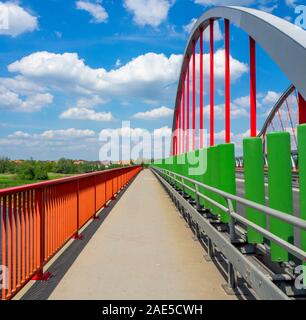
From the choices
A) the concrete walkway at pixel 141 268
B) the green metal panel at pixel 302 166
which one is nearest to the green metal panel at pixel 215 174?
the concrete walkway at pixel 141 268

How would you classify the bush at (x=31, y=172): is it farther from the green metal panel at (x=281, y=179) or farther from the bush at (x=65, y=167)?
the green metal panel at (x=281, y=179)

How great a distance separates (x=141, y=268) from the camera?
490 centimetres

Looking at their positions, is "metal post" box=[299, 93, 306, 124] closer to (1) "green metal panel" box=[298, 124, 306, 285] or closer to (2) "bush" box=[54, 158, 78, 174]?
(1) "green metal panel" box=[298, 124, 306, 285]

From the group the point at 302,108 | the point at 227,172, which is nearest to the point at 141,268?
the point at 227,172

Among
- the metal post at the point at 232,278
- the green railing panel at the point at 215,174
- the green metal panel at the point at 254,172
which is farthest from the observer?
the green railing panel at the point at 215,174

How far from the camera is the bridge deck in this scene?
392 centimetres

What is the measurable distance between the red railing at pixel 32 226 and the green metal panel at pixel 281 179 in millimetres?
2523

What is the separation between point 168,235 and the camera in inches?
285

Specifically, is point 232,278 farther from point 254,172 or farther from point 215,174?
point 215,174

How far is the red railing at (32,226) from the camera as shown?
3.54 m

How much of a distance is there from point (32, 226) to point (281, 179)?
271 centimetres

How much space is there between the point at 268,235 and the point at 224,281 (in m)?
1.62

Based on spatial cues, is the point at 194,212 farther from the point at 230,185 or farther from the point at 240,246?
the point at 240,246
